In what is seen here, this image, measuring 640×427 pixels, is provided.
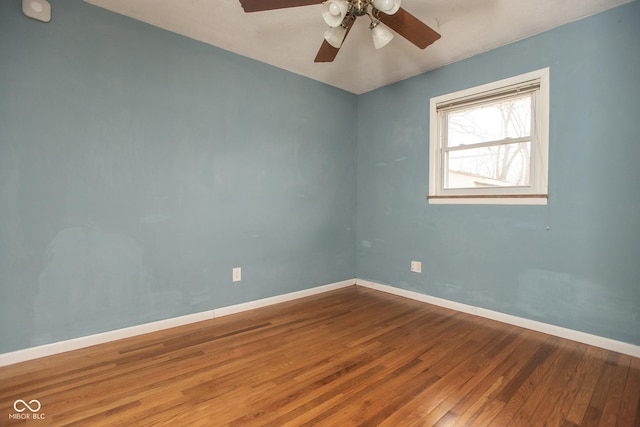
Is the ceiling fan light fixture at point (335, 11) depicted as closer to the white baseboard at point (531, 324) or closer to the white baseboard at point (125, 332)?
the white baseboard at point (125, 332)

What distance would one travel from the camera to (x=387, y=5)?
5.40ft

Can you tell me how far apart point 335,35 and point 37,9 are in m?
1.92

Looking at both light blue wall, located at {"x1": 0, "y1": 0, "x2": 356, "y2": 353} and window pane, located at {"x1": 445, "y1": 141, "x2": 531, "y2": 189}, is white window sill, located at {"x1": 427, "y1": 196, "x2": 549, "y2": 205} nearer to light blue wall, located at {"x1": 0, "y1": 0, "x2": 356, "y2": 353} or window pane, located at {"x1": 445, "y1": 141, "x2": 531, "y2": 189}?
window pane, located at {"x1": 445, "y1": 141, "x2": 531, "y2": 189}

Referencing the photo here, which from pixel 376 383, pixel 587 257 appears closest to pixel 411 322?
pixel 376 383

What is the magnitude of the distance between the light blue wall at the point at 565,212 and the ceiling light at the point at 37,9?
309 cm

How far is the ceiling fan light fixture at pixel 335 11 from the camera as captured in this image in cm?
167

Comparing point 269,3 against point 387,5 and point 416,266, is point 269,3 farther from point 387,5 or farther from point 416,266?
point 416,266

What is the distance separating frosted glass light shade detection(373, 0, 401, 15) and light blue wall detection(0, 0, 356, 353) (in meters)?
1.61

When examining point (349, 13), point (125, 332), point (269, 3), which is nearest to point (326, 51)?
point (349, 13)

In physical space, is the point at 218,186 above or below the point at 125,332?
above

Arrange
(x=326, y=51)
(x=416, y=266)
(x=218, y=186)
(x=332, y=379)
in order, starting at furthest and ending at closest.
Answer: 1. (x=416, y=266)
2. (x=218, y=186)
3. (x=326, y=51)
4. (x=332, y=379)

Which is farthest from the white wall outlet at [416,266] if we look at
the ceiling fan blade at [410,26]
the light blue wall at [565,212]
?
the ceiling fan blade at [410,26]

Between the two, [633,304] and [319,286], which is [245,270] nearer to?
[319,286]

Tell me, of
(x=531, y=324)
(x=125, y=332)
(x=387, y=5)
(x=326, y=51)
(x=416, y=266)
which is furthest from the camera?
(x=416, y=266)
